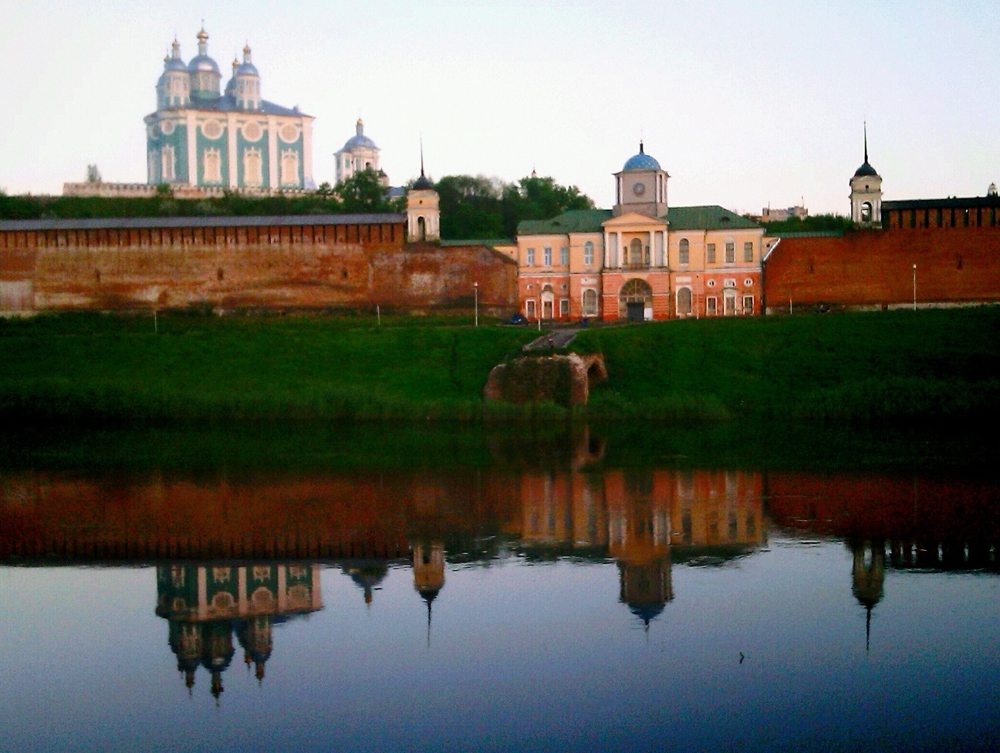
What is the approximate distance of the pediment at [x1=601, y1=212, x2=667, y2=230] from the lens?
36.5 meters

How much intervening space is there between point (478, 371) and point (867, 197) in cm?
1463

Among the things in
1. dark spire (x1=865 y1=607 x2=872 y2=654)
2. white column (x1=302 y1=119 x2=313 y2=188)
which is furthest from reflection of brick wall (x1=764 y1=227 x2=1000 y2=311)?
white column (x1=302 y1=119 x2=313 y2=188)

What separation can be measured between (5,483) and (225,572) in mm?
7215

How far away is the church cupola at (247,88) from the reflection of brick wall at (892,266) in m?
43.5

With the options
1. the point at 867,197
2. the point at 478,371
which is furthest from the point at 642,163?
the point at 478,371

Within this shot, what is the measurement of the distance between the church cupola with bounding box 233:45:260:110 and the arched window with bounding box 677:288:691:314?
41120 mm

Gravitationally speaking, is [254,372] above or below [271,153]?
below

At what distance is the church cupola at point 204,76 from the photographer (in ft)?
234

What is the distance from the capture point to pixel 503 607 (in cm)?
1131

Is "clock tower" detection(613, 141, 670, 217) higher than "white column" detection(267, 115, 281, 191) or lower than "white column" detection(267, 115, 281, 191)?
lower

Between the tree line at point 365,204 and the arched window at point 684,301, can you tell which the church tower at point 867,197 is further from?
the tree line at point 365,204

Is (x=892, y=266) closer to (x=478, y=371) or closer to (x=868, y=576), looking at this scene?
(x=478, y=371)

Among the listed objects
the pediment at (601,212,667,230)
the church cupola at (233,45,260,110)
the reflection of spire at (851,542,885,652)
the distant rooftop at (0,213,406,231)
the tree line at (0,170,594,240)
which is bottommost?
the reflection of spire at (851,542,885,652)

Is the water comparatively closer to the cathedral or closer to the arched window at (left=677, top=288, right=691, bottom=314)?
the arched window at (left=677, top=288, right=691, bottom=314)
